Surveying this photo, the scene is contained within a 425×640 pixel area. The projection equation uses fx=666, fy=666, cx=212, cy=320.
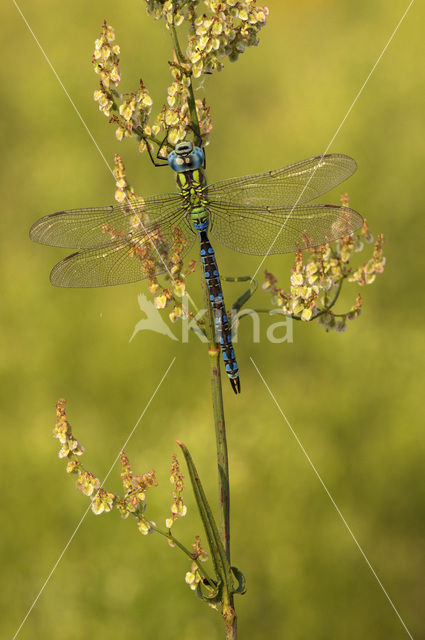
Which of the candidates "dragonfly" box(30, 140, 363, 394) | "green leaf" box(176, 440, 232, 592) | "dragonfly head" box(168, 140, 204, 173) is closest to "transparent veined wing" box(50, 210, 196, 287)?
"dragonfly" box(30, 140, 363, 394)

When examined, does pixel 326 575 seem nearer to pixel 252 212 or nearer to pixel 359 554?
pixel 359 554

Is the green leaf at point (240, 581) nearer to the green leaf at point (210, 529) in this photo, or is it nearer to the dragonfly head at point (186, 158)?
the green leaf at point (210, 529)

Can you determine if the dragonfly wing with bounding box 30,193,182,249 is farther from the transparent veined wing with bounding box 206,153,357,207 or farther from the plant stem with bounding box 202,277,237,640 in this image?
the plant stem with bounding box 202,277,237,640

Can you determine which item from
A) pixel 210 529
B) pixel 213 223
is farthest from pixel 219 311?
pixel 210 529

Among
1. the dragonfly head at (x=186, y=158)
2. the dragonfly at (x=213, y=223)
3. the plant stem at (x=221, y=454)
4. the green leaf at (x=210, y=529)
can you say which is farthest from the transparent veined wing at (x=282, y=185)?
the green leaf at (x=210, y=529)

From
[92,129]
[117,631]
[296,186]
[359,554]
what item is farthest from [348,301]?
[117,631]

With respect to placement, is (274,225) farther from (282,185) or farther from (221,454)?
(221,454)

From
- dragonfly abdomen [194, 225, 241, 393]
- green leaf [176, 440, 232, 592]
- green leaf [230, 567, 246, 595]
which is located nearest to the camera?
green leaf [176, 440, 232, 592]
